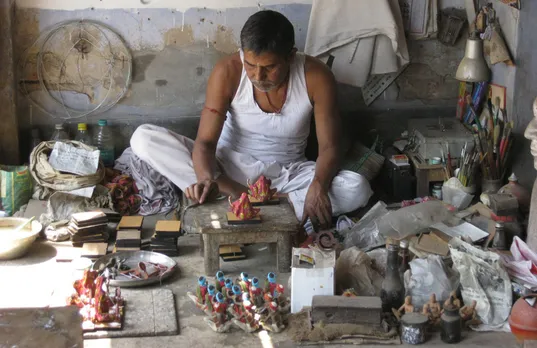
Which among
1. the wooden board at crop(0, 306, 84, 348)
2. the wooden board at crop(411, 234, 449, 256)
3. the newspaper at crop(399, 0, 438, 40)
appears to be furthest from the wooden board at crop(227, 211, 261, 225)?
the newspaper at crop(399, 0, 438, 40)

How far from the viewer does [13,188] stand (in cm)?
650

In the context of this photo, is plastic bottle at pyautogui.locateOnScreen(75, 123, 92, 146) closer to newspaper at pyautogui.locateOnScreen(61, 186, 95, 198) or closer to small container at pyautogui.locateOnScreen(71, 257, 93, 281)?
newspaper at pyautogui.locateOnScreen(61, 186, 95, 198)

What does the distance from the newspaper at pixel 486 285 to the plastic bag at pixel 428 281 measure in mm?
86

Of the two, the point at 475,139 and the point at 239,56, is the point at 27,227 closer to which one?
the point at 239,56

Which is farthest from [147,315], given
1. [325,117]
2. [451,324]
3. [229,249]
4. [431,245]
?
[325,117]

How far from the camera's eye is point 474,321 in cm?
474

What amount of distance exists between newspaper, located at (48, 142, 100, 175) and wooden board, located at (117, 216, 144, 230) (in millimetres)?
614

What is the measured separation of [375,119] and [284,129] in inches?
51.8

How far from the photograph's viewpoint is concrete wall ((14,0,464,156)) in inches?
268

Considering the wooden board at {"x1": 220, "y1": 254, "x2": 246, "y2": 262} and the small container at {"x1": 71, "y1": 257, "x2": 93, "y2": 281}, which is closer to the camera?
the small container at {"x1": 71, "y1": 257, "x2": 93, "y2": 281}

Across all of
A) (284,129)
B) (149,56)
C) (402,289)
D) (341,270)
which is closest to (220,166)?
(284,129)

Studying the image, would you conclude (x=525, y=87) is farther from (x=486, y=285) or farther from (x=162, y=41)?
(x=162, y=41)

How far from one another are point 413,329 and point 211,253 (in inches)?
56.0

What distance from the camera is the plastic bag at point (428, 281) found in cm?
491
